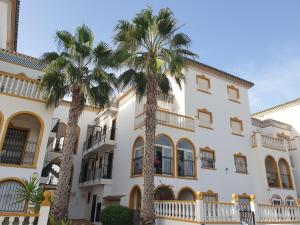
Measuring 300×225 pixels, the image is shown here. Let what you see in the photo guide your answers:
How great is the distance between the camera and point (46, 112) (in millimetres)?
15539

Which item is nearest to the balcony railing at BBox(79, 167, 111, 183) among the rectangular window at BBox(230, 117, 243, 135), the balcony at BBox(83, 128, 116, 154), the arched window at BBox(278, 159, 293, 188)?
the balcony at BBox(83, 128, 116, 154)

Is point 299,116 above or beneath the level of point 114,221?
above

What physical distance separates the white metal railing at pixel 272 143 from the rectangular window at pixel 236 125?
2308 millimetres

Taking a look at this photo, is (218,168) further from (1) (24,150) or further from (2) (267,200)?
(1) (24,150)

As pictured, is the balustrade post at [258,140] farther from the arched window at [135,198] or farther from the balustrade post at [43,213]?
the balustrade post at [43,213]

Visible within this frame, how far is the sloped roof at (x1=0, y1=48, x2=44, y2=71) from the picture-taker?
18.3 meters

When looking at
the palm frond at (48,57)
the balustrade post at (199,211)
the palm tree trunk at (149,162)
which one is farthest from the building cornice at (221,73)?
the balustrade post at (199,211)

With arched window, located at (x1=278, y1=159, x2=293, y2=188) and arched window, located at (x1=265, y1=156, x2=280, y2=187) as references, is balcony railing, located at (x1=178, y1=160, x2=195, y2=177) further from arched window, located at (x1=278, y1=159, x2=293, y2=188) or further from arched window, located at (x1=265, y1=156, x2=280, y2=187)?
arched window, located at (x1=278, y1=159, x2=293, y2=188)

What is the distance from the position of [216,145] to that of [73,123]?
13325 millimetres

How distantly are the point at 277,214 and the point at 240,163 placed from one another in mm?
7996

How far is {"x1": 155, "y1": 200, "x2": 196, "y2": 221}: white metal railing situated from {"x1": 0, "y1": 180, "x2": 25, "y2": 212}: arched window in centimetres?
797

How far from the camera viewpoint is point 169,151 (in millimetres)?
19125

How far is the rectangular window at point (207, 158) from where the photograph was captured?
20920 mm

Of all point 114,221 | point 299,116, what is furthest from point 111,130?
point 299,116
